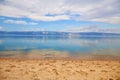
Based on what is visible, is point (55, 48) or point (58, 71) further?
point (55, 48)

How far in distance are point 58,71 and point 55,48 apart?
2598mm

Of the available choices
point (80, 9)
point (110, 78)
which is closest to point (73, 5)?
point (80, 9)

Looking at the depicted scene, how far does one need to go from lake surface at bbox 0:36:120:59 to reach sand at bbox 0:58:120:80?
3.67 ft

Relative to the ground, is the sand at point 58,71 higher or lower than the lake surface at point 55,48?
lower

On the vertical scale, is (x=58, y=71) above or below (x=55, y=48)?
below

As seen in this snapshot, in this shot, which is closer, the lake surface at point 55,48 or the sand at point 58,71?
the sand at point 58,71

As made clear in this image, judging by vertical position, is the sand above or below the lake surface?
below

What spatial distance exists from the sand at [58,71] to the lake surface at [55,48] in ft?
3.67

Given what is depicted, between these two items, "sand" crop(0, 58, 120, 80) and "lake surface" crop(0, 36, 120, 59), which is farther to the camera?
"lake surface" crop(0, 36, 120, 59)

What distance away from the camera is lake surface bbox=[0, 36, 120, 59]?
5.96 m

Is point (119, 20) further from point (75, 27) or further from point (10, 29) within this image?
point (10, 29)

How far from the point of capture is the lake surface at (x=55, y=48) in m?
5.96

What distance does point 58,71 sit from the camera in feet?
13.9

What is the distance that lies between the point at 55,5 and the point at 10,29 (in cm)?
158
